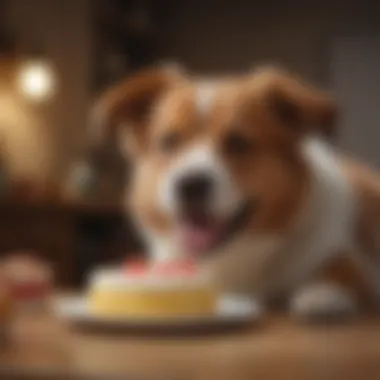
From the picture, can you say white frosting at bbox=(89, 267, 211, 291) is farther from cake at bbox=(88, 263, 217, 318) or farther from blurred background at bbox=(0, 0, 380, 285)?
blurred background at bbox=(0, 0, 380, 285)

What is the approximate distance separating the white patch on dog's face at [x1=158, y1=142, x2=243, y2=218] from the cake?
11.3 inches

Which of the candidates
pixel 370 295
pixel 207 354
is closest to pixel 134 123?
pixel 370 295

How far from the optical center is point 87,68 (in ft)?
9.18

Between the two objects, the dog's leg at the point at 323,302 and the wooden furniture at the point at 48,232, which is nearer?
the dog's leg at the point at 323,302

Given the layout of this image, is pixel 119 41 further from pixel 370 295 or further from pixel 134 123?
pixel 370 295

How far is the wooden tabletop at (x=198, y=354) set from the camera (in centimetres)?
44

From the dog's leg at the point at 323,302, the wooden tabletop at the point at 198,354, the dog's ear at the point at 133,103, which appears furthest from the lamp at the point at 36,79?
the wooden tabletop at the point at 198,354

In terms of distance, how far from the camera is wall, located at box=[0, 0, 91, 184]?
2.78 m

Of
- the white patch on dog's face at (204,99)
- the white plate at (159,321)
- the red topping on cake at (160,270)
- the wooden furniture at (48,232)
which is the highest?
the wooden furniture at (48,232)

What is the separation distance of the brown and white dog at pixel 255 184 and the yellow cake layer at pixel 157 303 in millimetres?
267

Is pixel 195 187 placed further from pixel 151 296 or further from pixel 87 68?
pixel 87 68

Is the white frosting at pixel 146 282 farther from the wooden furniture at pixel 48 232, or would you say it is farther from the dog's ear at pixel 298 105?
the wooden furniture at pixel 48 232

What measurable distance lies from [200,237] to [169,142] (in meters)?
0.10

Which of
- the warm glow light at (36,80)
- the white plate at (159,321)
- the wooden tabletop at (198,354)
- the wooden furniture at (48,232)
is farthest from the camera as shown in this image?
the warm glow light at (36,80)
